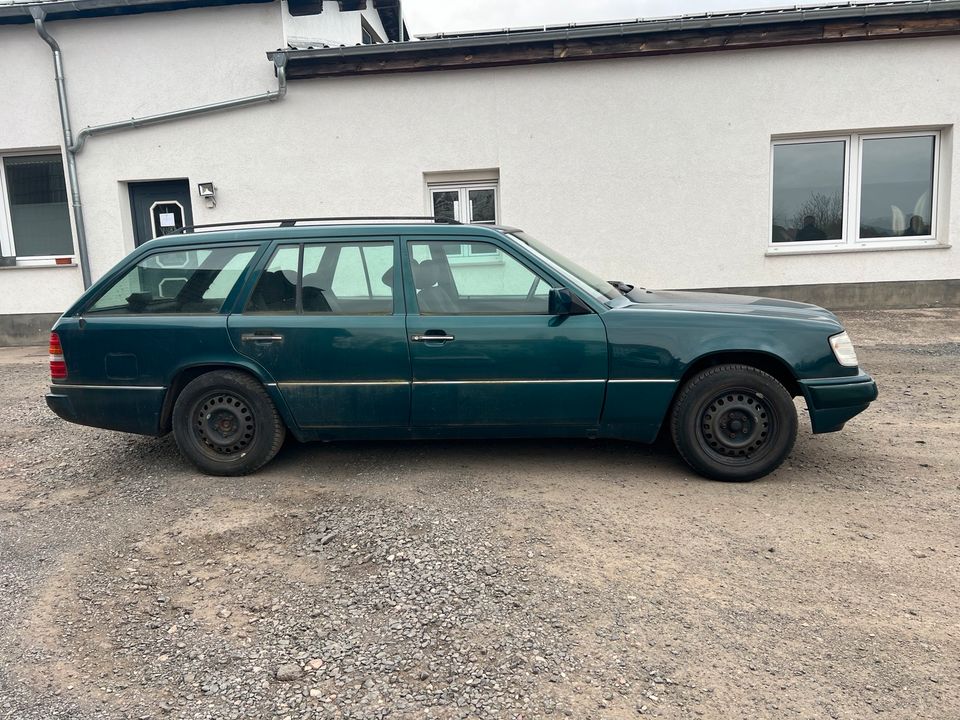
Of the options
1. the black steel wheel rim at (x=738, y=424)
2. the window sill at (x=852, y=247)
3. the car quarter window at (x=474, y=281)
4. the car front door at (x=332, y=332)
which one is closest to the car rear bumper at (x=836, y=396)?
the black steel wheel rim at (x=738, y=424)

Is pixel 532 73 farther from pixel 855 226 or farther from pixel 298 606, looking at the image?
pixel 298 606

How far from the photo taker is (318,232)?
458 centimetres

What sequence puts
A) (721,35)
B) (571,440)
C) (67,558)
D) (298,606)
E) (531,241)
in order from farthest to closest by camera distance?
(721,35) → (571,440) → (531,241) → (67,558) → (298,606)

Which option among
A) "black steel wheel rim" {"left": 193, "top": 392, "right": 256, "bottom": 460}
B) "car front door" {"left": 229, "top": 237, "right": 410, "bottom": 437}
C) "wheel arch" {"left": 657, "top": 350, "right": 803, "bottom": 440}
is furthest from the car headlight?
"black steel wheel rim" {"left": 193, "top": 392, "right": 256, "bottom": 460}

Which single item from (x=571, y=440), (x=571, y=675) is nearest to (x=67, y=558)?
(x=571, y=675)

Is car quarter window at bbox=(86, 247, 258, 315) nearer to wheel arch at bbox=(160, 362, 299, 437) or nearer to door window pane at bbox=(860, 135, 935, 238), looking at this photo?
wheel arch at bbox=(160, 362, 299, 437)

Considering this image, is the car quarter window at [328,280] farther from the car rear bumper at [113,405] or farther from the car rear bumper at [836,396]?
the car rear bumper at [836,396]

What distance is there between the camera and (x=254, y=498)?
423 centimetres

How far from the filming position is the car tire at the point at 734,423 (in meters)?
4.21

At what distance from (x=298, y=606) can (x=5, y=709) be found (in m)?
1.06

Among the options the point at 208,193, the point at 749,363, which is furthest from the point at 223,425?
the point at 208,193

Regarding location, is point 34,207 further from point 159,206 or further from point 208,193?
point 208,193

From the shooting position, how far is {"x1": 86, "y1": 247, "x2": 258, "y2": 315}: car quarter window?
179 inches

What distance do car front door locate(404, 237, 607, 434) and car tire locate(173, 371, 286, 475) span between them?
3.18 feet
